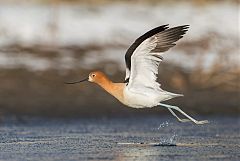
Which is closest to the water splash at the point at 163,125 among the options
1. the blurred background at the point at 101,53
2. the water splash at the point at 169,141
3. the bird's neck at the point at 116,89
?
the blurred background at the point at 101,53

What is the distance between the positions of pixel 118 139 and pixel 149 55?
A: 118cm

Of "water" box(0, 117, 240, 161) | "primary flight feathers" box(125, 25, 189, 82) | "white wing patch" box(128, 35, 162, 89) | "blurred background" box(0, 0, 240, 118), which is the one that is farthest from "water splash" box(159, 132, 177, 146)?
"blurred background" box(0, 0, 240, 118)

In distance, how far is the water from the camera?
1098cm

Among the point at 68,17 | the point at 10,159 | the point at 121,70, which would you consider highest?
the point at 68,17

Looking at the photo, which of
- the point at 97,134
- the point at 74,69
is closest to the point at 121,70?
the point at 74,69

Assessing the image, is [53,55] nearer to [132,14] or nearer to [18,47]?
[18,47]

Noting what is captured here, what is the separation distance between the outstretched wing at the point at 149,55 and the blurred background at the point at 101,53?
3437mm

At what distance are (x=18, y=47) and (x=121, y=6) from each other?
3.73 m

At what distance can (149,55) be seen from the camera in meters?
12.4

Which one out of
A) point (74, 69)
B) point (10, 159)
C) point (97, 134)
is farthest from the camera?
point (74, 69)

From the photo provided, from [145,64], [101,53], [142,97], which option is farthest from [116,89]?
[101,53]

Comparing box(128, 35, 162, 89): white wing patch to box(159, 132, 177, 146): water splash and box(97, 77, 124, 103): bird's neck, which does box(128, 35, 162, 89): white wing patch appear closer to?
box(97, 77, 124, 103): bird's neck

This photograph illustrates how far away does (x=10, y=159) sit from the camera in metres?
10.6

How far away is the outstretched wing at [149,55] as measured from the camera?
12.3 metres
